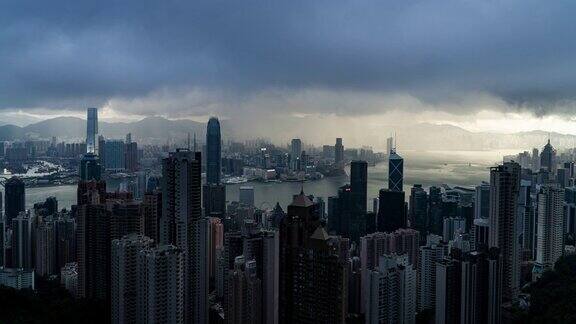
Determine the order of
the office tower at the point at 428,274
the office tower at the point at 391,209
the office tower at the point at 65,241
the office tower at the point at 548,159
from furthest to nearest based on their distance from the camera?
the office tower at the point at 391,209, the office tower at the point at 548,159, the office tower at the point at 65,241, the office tower at the point at 428,274

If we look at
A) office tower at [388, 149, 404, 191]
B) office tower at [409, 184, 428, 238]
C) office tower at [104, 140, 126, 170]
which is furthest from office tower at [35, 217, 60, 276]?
office tower at [409, 184, 428, 238]

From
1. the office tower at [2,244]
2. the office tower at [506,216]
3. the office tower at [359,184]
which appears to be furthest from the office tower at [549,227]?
the office tower at [2,244]

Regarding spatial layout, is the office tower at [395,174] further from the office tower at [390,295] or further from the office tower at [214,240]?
the office tower at [390,295]

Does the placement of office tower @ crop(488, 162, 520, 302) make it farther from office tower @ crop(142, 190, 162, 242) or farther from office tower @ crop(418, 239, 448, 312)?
office tower @ crop(142, 190, 162, 242)

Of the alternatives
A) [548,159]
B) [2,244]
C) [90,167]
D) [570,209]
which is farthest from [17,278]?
[570,209]

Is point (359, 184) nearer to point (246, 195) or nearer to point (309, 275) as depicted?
point (246, 195)
